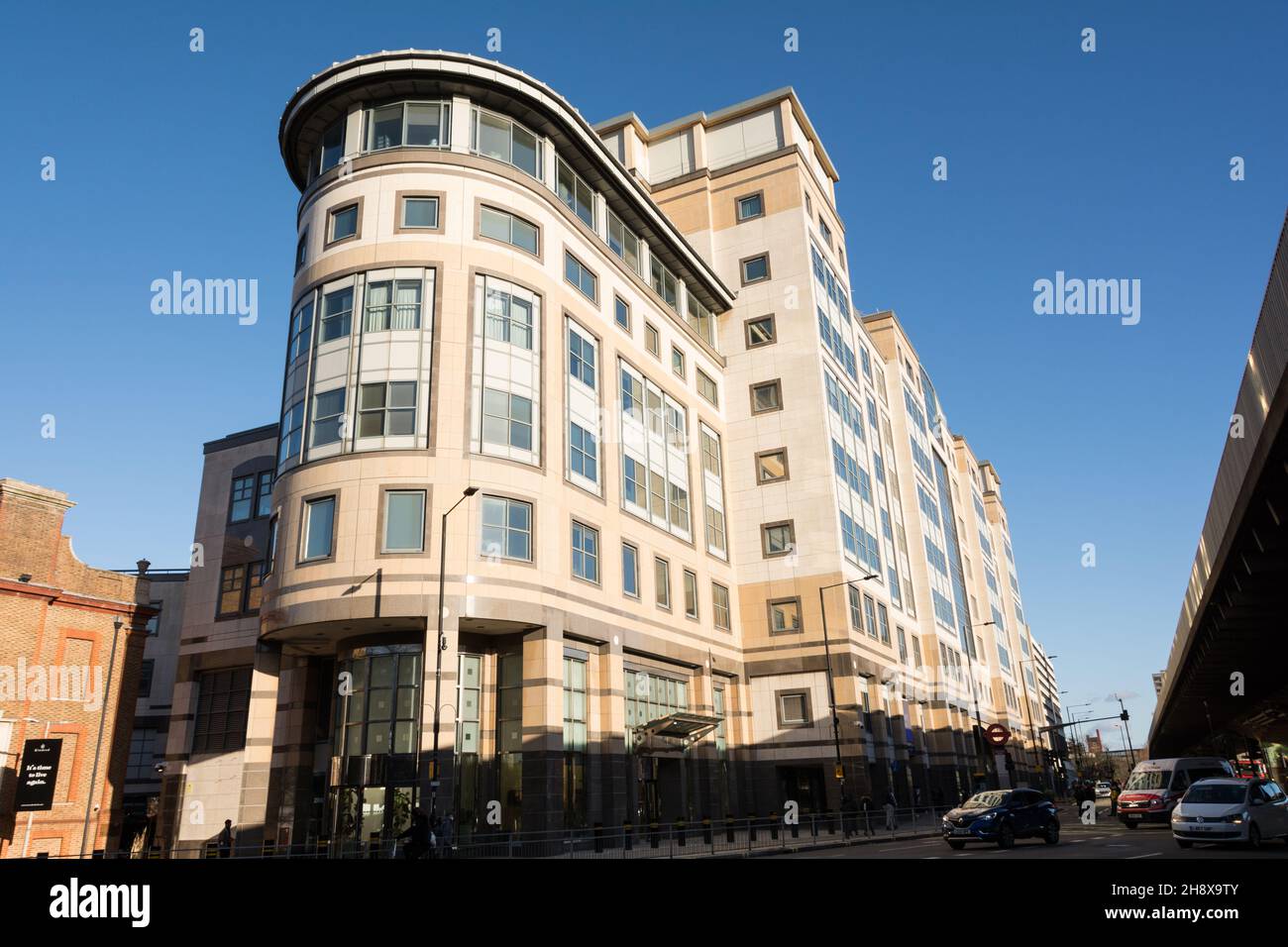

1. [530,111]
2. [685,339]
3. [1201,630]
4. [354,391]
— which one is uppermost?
[530,111]

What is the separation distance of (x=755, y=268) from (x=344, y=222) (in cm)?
2853

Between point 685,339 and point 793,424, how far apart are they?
27.2 feet

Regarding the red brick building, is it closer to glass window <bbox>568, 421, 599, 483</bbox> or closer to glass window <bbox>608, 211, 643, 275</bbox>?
glass window <bbox>568, 421, 599, 483</bbox>

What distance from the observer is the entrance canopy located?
122 ft

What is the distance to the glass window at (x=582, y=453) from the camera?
37.5 m

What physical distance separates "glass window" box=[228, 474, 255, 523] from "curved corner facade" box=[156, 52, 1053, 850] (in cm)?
51

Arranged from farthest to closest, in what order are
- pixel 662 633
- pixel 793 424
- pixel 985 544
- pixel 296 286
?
pixel 985 544 → pixel 793 424 → pixel 662 633 → pixel 296 286

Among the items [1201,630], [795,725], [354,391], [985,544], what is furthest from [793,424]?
[985,544]

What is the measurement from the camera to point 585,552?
121ft

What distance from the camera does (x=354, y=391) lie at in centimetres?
3338

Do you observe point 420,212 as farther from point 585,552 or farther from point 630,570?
point 630,570

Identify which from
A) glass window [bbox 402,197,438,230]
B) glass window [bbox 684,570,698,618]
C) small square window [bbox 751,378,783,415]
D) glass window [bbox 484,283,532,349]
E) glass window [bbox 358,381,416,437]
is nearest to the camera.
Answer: glass window [bbox 358,381,416,437]

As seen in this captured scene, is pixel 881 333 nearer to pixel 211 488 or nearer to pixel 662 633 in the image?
pixel 662 633

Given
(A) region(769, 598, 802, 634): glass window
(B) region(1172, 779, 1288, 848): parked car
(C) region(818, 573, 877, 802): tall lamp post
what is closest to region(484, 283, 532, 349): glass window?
(C) region(818, 573, 877, 802): tall lamp post
